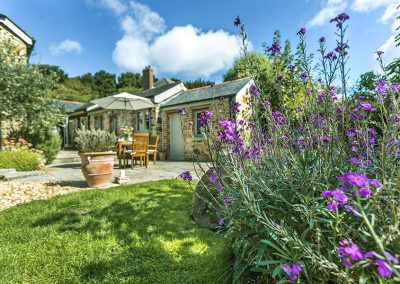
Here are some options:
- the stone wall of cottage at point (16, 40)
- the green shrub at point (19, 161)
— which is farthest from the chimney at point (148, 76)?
the green shrub at point (19, 161)

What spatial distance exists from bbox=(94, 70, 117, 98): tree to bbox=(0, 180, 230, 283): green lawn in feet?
154

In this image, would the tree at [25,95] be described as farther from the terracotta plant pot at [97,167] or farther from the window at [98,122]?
the window at [98,122]

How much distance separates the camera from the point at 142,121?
51.9ft

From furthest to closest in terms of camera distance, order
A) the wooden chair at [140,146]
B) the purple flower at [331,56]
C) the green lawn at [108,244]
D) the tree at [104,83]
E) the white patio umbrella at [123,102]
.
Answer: the tree at [104,83] → the white patio umbrella at [123,102] → the wooden chair at [140,146] → the green lawn at [108,244] → the purple flower at [331,56]

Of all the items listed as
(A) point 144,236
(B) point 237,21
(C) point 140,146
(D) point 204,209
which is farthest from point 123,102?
(B) point 237,21

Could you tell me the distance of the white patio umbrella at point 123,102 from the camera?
1050 cm

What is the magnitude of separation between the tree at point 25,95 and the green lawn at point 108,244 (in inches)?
254

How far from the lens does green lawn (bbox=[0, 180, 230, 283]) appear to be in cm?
229

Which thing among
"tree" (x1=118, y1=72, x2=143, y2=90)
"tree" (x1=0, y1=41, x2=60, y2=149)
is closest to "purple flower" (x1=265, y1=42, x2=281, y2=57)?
"tree" (x1=0, y1=41, x2=60, y2=149)

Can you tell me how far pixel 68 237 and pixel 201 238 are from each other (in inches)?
65.7

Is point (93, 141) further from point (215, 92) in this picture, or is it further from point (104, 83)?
point (104, 83)

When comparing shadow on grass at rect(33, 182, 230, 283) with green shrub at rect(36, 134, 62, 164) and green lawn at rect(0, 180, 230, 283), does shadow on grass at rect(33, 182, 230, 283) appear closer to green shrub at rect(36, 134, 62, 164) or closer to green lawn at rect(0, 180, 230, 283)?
green lawn at rect(0, 180, 230, 283)

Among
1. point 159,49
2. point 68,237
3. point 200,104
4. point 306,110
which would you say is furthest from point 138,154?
point 159,49

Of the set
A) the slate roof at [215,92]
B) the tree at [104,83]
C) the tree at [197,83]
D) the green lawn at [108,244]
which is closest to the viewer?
the green lawn at [108,244]
